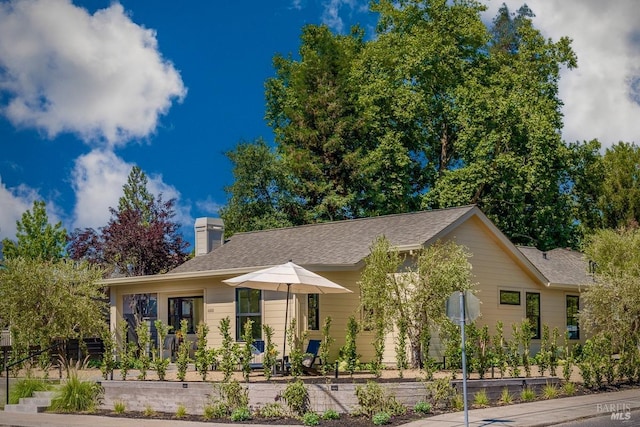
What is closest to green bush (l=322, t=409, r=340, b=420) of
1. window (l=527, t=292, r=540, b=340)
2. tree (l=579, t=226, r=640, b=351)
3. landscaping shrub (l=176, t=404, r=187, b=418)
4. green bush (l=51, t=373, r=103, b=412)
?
landscaping shrub (l=176, t=404, r=187, b=418)

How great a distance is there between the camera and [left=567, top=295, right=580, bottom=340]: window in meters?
31.3

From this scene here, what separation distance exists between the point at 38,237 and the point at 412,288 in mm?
35112

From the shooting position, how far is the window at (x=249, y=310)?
2570cm

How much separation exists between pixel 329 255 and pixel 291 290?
468 centimetres

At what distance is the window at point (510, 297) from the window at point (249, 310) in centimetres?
779

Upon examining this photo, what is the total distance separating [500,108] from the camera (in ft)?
135

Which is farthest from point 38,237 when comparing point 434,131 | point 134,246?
point 434,131

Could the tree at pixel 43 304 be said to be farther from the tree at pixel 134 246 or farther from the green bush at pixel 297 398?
the tree at pixel 134 246

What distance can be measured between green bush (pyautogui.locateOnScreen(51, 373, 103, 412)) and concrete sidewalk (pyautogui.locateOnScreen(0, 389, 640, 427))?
21.7 inches

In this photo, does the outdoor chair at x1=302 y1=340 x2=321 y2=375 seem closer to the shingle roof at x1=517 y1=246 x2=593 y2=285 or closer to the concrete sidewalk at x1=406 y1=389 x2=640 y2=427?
the concrete sidewalk at x1=406 y1=389 x2=640 y2=427

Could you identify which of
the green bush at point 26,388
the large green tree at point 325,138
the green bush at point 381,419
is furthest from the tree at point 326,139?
the green bush at point 381,419

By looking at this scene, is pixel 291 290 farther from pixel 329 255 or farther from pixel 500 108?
pixel 500 108

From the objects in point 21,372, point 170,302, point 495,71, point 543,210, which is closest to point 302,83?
point 495,71

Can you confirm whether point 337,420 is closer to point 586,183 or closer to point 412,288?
point 412,288
